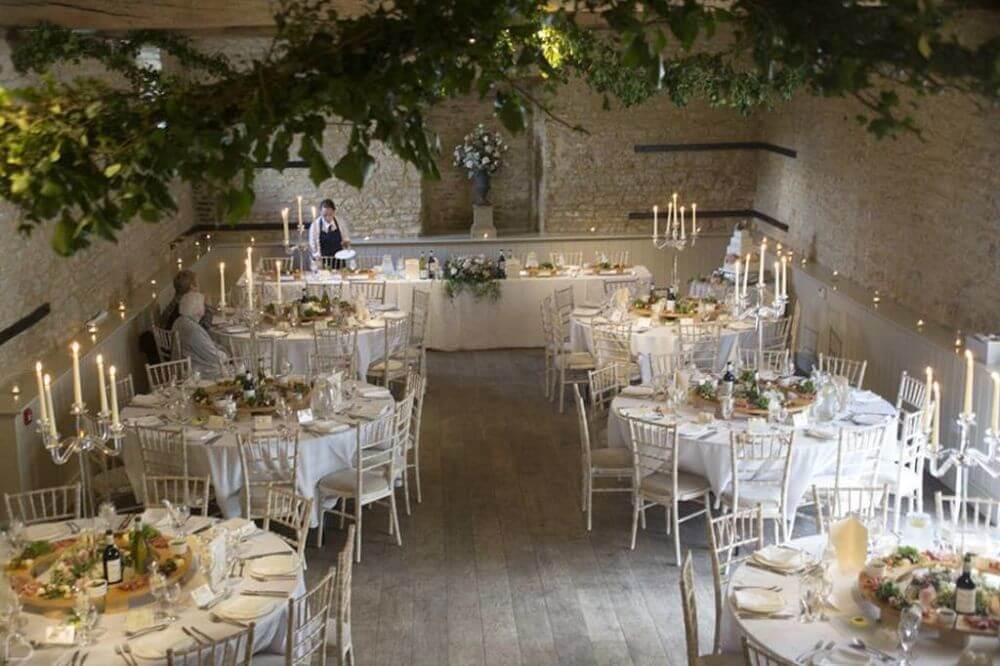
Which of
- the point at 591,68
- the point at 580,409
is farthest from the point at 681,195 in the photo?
the point at 580,409

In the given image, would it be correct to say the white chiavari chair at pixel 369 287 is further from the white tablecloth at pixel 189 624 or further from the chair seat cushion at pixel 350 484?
the white tablecloth at pixel 189 624

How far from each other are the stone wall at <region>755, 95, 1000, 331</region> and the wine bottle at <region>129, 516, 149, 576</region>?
18.2ft

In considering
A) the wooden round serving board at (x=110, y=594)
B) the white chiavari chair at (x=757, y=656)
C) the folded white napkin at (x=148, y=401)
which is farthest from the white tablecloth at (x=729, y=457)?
the folded white napkin at (x=148, y=401)

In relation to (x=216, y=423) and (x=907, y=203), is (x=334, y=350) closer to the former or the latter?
(x=216, y=423)

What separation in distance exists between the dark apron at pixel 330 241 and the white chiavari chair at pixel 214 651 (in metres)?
9.88

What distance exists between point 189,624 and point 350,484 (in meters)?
2.90

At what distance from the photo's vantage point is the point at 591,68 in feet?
37.8

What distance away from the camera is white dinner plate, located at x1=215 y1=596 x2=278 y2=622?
550cm

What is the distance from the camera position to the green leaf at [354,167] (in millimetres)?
3104

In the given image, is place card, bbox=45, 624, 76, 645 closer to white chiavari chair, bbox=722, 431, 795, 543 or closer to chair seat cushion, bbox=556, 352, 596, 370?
white chiavari chair, bbox=722, 431, 795, 543

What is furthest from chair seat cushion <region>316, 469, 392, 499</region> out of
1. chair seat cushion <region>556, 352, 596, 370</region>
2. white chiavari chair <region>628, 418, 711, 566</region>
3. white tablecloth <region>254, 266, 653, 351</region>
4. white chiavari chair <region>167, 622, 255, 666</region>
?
white tablecloth <region>254, 266, 653, 351</region>

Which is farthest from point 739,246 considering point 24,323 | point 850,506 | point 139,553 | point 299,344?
point 139,553

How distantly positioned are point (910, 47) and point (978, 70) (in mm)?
172

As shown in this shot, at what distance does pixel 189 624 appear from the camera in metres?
5.41
